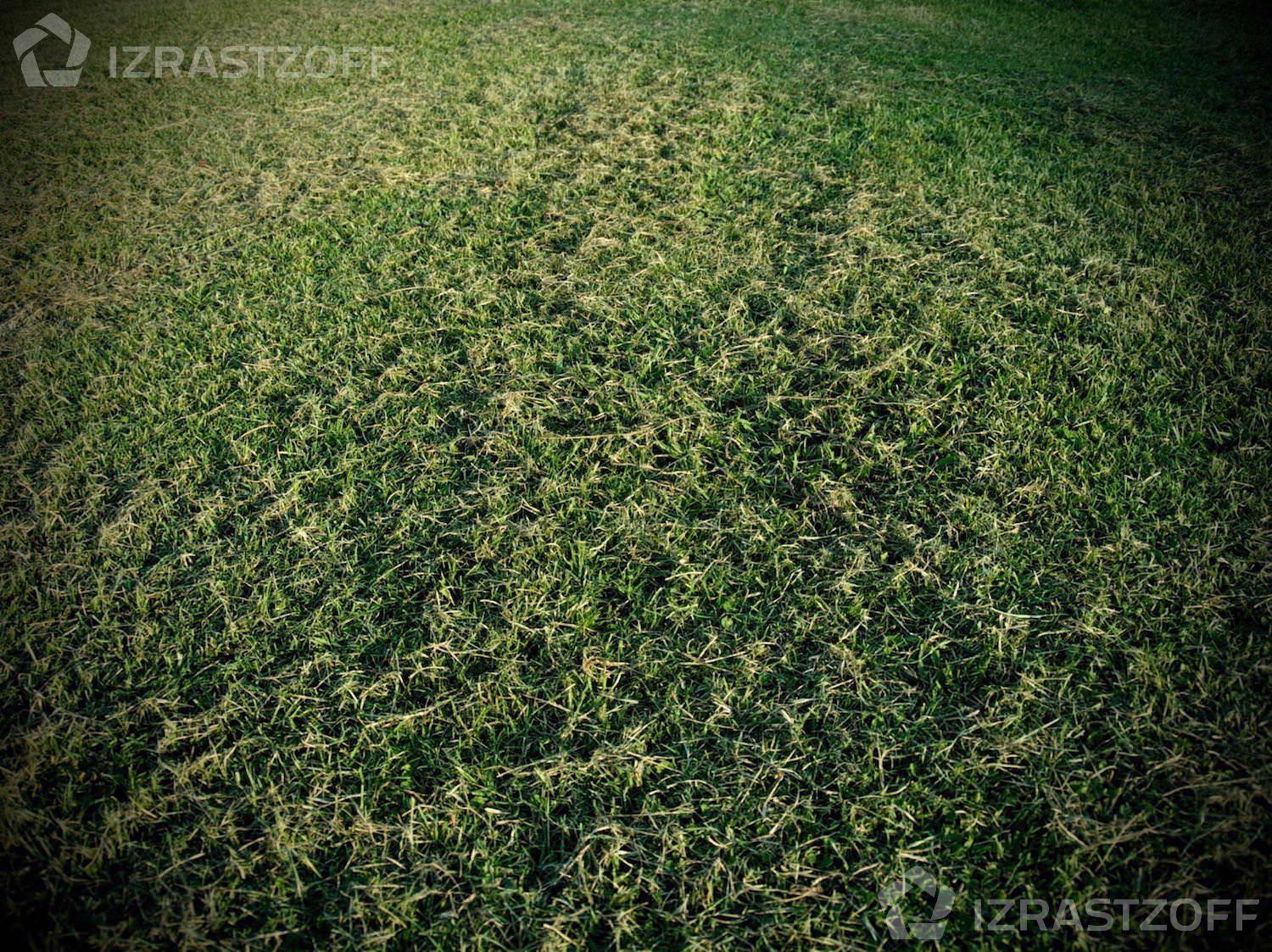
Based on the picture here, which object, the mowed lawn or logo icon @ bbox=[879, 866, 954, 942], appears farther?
the mowed lawn

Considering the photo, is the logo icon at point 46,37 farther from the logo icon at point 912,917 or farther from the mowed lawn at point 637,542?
the logo icon at point 912,917

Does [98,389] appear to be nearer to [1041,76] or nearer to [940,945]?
[940,945]

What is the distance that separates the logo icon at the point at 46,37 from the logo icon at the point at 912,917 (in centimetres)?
820

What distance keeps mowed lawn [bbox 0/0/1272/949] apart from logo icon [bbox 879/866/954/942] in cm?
4

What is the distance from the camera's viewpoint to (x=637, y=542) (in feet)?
6.56

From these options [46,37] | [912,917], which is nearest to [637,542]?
[912,917]

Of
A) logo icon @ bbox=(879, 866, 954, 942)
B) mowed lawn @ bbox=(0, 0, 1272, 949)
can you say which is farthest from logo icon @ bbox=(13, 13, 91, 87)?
logo icon @ bbox=(879, 866, 954, 942)

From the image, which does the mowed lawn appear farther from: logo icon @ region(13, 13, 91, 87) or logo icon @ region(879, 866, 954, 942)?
logo icon @ region(13, 13, 91, 87)

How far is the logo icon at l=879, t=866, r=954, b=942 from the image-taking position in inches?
51.9

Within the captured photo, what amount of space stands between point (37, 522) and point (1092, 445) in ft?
11.3

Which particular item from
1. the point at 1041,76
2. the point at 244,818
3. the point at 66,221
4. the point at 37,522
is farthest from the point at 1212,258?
the point at 66,221

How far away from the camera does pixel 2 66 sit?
605 centimetres

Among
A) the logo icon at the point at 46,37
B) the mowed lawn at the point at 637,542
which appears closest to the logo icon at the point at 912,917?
the mowed lawn at the point at 637,542

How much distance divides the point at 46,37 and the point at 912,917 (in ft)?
33.9
